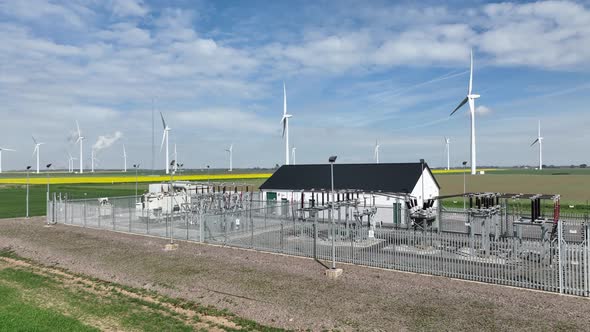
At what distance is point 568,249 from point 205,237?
18476 millimetres

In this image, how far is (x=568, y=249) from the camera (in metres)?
Answer: 13.7

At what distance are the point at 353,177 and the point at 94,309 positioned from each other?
27.6 m

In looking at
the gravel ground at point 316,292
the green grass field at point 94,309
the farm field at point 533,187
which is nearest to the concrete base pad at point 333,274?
the gravel ground at point 316,292

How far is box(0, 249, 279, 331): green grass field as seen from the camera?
11.3 m

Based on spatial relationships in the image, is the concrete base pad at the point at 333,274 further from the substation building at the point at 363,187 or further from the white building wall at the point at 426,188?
the white building wall at the point at 426,188

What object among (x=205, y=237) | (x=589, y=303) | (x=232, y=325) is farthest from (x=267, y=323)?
(x=205, y=237)

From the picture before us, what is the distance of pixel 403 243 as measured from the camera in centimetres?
1941

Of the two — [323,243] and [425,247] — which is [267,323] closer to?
[425,247]

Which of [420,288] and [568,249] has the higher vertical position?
[568,249]

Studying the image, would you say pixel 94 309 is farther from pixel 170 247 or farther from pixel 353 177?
pixel 353 177

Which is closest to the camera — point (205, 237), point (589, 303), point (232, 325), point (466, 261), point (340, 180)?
point (232, 325)

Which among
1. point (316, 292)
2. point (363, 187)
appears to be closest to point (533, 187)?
point (363, 187)

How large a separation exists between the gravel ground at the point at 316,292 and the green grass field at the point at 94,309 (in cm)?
71

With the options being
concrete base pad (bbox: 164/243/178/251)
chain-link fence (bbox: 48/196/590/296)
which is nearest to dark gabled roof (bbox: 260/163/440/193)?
chain-link fence (bbox: 48/196/590/296)
